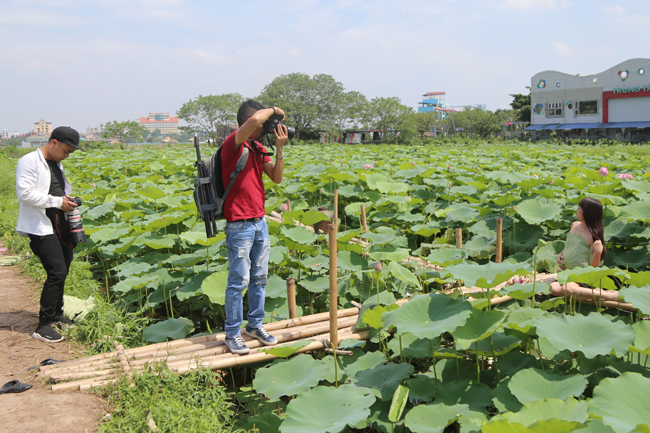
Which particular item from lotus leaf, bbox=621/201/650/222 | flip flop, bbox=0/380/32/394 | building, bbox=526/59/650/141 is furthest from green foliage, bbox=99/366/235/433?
building, bbox=526/59/650/141

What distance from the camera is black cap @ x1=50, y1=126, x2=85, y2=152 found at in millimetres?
3453

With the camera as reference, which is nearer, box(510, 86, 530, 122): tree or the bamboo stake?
the bamboo stake

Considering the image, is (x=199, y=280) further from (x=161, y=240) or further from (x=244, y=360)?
(x=244, y=360)

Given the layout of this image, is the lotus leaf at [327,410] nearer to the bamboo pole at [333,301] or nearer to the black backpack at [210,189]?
the bamboo pole at [333,301]

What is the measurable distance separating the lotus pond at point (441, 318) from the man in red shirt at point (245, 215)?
0.41 meters

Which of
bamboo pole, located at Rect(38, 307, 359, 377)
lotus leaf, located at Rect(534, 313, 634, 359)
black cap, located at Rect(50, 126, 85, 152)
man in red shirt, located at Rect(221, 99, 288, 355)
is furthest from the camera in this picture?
black cap, located at Rect(50, 126, 85, 152)

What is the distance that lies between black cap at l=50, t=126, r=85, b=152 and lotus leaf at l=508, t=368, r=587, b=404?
2986 mm

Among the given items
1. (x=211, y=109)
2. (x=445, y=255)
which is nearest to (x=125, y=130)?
(x=211, y=109)

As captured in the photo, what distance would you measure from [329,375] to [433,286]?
1.88 m

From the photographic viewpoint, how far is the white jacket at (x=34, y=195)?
11.0 ft

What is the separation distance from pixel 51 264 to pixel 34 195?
0.48m

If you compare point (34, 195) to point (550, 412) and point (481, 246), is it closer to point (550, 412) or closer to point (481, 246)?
point (550, 412)

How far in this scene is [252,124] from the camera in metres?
2.71

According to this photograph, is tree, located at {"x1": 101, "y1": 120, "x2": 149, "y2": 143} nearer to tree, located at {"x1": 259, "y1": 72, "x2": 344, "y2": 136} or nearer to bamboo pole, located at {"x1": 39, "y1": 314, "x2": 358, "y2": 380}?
tree, located at {"x1": 259, "y1": 72, "x2": 344, "y2": 136}
